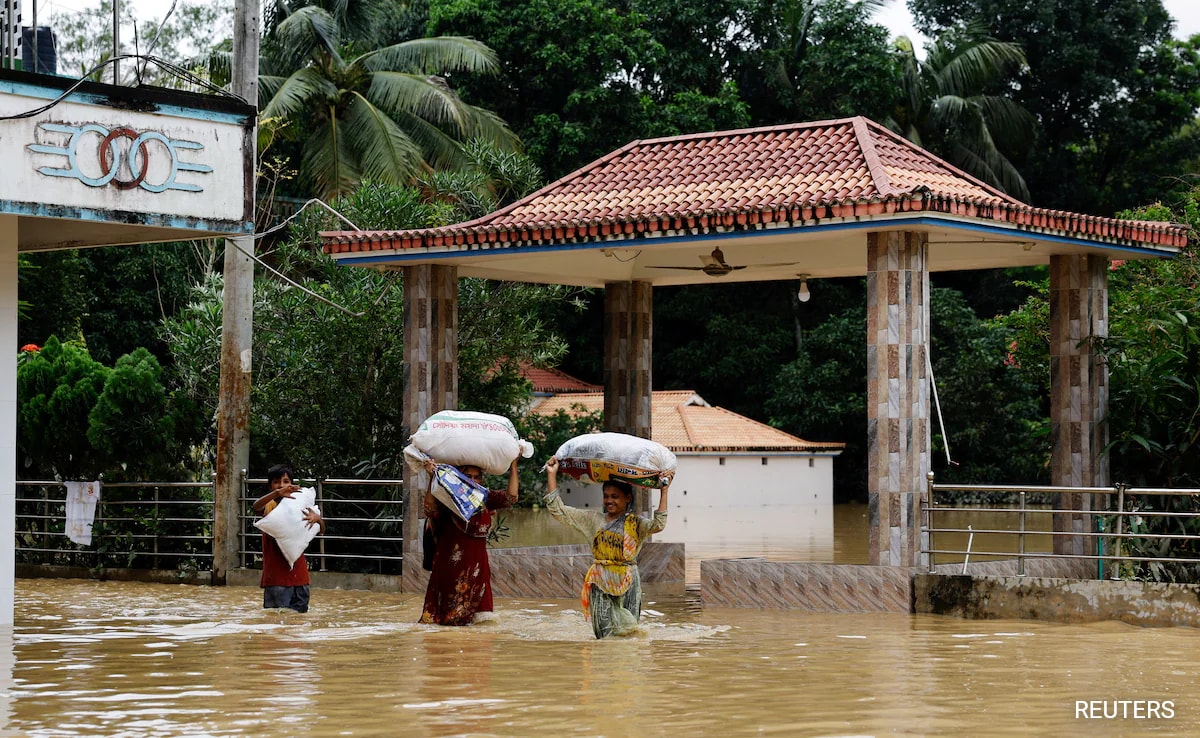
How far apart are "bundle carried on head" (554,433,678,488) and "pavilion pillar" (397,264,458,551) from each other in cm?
513

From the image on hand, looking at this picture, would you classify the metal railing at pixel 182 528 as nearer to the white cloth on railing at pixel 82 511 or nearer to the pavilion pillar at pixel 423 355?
the white cloth on railing at pixel 82 511

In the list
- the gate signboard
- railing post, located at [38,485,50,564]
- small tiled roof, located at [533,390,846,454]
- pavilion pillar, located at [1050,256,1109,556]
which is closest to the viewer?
the gate signboard

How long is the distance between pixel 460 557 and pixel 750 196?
5.04 m

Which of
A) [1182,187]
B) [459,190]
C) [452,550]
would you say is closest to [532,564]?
[452,550]

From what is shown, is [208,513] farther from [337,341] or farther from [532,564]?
[532,564]

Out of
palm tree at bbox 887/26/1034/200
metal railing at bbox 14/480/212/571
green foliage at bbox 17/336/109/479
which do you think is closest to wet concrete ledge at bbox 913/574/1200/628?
metal railing at bbox 14/480/212/571

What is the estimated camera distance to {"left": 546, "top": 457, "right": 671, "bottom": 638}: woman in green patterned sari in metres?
12.4

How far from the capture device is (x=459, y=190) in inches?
985

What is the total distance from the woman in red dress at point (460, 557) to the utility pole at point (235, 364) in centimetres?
568

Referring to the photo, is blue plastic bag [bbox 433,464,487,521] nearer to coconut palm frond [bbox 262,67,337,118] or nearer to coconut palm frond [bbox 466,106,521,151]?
coconut palm frond [bbox 262,67,337,118]

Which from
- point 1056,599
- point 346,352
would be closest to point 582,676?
point 1056,599

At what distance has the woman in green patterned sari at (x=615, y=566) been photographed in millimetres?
12414

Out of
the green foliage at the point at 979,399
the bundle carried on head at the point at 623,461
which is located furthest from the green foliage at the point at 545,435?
the bundle carried on head at the point at 623,461

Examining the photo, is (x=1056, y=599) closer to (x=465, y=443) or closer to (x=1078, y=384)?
(x=1078, y=384)
